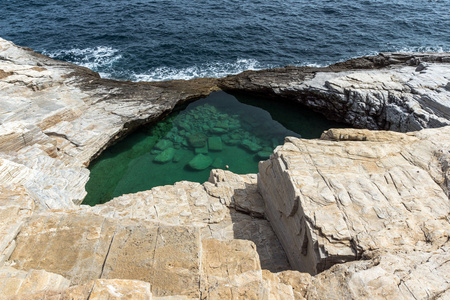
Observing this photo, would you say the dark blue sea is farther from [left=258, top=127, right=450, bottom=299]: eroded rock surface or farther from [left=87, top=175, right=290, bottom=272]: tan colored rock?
[left=258, top=127, right=450, bottom=299]: eroded rock surface

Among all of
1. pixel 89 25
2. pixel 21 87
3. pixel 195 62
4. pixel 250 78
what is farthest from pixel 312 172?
pixel 89 25

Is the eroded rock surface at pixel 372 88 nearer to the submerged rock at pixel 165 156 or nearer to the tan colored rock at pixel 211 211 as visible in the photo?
the submerged rock at pixel 165 156

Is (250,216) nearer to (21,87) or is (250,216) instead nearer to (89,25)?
(21,87)

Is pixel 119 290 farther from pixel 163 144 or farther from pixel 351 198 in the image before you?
pixel 163 144

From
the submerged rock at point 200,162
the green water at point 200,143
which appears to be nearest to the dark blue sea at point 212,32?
the green water at point 200,143

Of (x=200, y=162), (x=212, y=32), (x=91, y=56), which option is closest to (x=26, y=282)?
(x=200, y=162)
